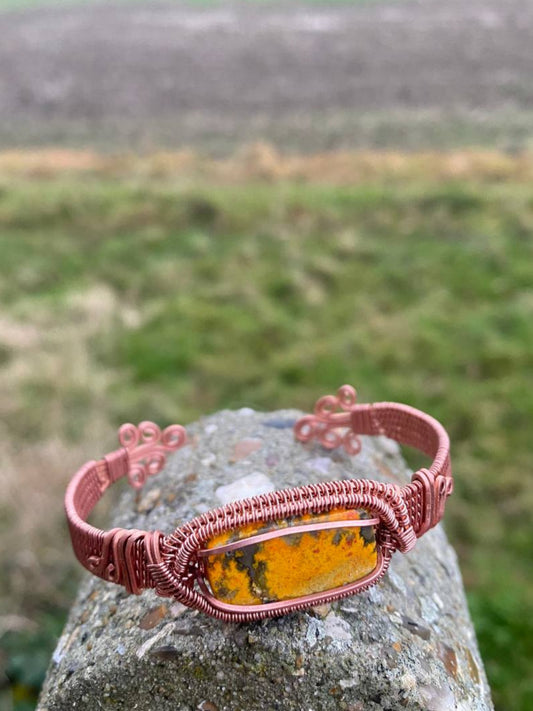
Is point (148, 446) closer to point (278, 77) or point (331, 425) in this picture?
point (331, 425)

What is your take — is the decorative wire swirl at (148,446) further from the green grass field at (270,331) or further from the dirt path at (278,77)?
the dirt path at (278,77)

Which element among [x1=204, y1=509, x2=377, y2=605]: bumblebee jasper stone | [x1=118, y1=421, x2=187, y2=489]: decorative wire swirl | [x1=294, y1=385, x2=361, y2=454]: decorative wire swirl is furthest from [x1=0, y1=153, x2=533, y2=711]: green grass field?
[x1=204, y1=509, x2=377, y2=605]: bumblebee jasper stone

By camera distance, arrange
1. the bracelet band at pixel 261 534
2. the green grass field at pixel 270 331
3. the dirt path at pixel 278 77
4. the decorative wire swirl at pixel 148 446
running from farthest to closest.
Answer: the dirt path at pixel 278 77 → the green grass field at pixel 270 331 → the decorative wire swirl at pixel 148 446 → the bracelet band at pixel 261 534

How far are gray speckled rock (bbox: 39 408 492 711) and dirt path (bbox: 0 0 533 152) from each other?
9.96 metres

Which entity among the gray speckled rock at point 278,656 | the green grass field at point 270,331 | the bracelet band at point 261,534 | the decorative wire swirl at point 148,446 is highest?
the bracelet band at point 261,534

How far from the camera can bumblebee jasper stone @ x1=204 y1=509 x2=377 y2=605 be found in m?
1.41

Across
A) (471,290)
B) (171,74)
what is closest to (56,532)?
(471,290)

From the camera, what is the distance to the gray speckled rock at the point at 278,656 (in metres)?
1.41

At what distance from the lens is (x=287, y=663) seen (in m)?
1.42

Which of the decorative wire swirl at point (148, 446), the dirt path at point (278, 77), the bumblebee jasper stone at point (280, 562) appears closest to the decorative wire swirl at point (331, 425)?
the decorative wire swirl at point (148, 446)

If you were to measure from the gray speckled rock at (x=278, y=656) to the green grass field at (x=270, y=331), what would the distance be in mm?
1100

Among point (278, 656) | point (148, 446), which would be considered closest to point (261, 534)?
point (278, 656)

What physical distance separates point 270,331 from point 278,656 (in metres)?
3.60

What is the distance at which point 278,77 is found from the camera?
49.6 ft
